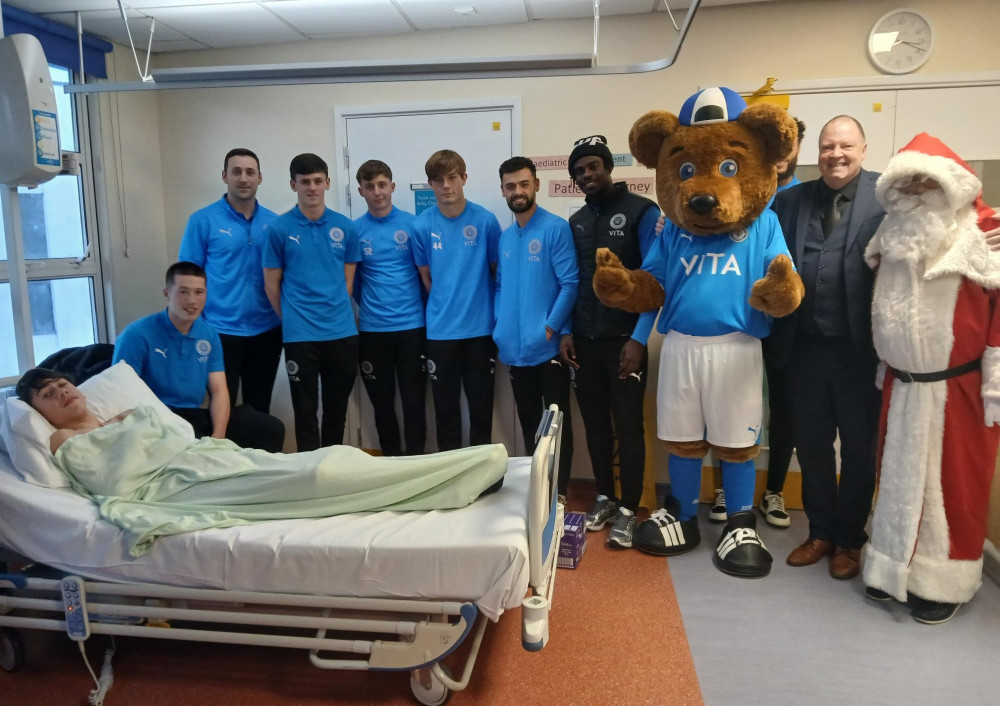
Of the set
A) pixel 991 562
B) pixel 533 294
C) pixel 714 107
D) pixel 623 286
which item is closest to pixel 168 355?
pixel 533 294

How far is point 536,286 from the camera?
9.96ft

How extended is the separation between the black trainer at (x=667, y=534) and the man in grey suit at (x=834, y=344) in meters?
0.38

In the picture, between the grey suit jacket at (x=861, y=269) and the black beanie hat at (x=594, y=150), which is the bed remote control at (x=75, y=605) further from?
the grey suit jacket at (x=861, y=269)

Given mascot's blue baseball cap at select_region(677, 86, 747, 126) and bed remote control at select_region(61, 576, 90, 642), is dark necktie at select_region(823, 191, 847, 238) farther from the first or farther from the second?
bed remote control at select_region(61, 576, 90, 642)

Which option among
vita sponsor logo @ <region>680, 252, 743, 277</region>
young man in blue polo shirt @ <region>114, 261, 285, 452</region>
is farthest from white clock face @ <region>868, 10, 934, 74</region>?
young man in blue polo shirt @ <region>114, 261, 285, 452</region>

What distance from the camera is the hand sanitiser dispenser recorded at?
2217 millimetres

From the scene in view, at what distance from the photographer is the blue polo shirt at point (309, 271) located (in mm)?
3180

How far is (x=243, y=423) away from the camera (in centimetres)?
303

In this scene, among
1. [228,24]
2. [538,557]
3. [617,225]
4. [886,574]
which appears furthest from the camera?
[228,24]

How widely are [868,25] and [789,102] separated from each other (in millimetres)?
490

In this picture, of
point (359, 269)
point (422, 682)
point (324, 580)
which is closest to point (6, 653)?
point (324, 580)

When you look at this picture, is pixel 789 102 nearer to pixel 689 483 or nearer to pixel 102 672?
pixel 689 483

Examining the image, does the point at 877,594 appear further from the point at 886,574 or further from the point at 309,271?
the point at 309,271

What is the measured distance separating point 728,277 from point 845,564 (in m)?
1.15
